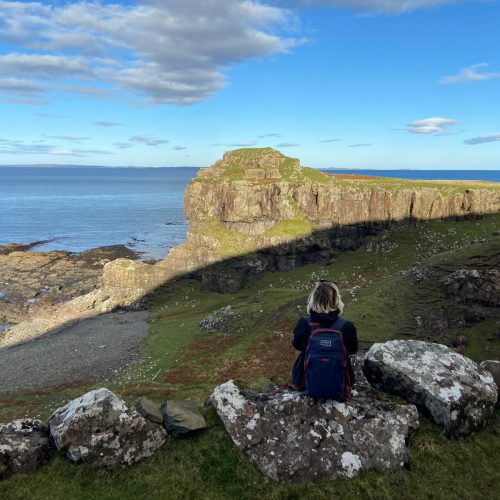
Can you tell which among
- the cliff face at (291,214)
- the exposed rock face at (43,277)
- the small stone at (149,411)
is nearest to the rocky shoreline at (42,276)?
the exposed rock face at (43,277)

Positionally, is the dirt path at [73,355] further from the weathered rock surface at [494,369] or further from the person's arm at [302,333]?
the weathered rock surface at [494,369]

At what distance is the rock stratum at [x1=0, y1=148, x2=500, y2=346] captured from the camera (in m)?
86.6

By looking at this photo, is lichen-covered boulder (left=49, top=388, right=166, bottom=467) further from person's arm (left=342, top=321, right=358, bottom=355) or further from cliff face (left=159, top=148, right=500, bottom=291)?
cliff face (left=159, top=148, right=500, bottom=291)

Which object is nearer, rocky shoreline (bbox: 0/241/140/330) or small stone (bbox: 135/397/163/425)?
small stone (bbox: 135/397/163/425)

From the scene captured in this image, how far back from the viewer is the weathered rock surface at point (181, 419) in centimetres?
1327

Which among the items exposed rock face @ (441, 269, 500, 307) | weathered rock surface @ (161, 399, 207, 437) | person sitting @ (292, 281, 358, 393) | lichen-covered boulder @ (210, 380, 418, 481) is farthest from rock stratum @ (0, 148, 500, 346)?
person sitting @ (292, 281, 358, 393)

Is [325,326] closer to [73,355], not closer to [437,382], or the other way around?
[437,382]

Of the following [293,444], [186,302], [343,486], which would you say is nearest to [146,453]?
[293,444]

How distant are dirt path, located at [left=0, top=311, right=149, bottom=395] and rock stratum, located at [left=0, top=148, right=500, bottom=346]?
46.6 feet

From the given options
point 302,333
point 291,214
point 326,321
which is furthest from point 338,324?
point 291,214

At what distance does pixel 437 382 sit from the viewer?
13.9 metres

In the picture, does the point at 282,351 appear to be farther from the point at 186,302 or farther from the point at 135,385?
the point at 186,302

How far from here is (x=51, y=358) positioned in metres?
53.8

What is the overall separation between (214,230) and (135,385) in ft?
211
